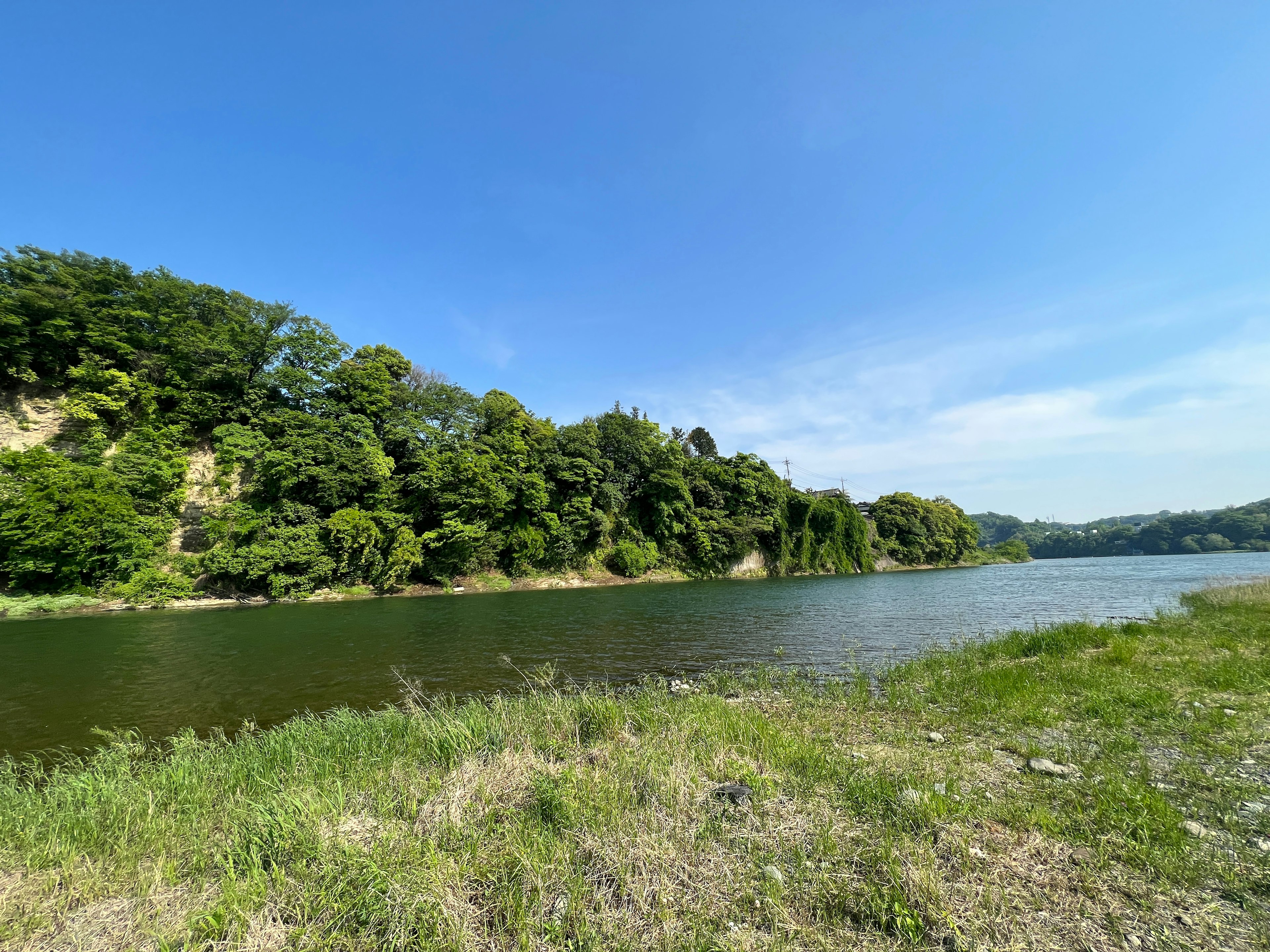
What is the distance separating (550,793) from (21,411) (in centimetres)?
5475

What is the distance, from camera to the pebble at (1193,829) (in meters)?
4.22

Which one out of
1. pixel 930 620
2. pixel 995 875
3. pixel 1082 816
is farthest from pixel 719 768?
pixel 930 620

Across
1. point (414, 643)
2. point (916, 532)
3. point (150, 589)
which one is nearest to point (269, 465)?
point (150, 589)

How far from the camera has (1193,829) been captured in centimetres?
428

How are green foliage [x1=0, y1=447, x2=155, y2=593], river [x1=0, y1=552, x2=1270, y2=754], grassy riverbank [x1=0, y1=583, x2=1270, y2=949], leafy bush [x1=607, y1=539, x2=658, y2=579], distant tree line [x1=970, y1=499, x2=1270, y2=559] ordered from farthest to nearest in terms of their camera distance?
distant tree line [x1=970, y1=499, x2=1270, y2=559] → leafy bush [x1=607, y1=539, x2=658, y2=579] → green foliage [x1=0, y1=447, x2=155, y2=593] → river [x1=0, y1=552, x2=1270, y2=754] → grassy riverbank [x1=0, y1=583, x2=1270, y2=949]

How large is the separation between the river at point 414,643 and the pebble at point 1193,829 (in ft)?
28.2

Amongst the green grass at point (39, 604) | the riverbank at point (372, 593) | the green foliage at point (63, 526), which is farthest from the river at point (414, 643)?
the green foliage at point (63, 526)

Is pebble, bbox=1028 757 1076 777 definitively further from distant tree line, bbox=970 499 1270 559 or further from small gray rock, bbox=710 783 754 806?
distant tree line, bbox=970 499 1270 559

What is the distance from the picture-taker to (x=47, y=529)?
1030 inches

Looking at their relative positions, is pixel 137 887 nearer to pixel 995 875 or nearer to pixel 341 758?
pixel 341 758

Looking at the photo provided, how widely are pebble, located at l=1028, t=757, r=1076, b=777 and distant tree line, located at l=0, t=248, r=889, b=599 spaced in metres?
38.6

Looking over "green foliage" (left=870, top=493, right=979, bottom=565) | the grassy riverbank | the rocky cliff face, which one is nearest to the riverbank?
the rocky cliff face

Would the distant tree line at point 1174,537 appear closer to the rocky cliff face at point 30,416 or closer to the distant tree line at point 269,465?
the distant tree line at point 269,465

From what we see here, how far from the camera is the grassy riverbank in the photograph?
3100 millimetres
